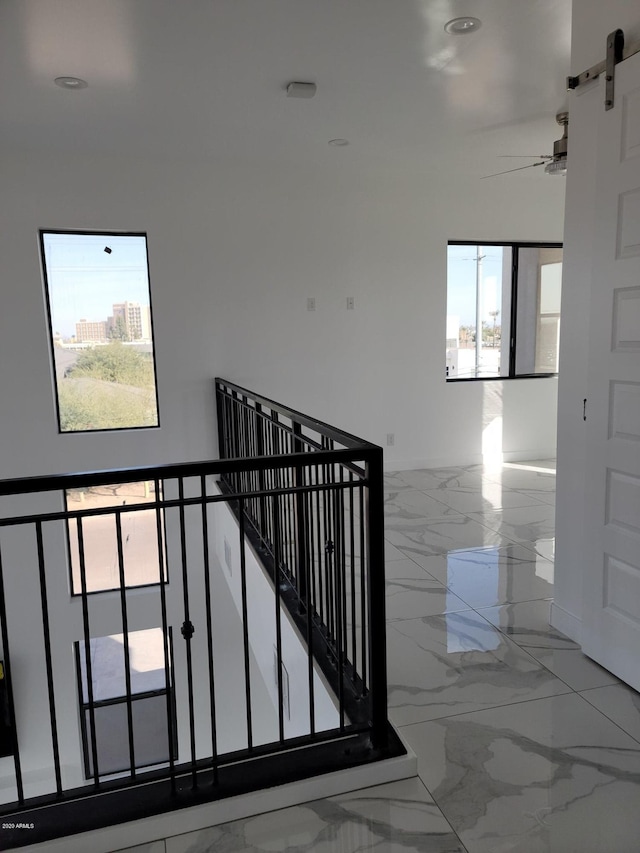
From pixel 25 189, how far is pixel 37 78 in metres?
1.53

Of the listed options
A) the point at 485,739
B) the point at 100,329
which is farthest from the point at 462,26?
the point at 100,329

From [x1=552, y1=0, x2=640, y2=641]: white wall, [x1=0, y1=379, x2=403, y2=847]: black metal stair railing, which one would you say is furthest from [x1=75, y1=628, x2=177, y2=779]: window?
[x1=552, y1=0, x2=640, y2=641]: white wall

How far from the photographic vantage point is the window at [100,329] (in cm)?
500

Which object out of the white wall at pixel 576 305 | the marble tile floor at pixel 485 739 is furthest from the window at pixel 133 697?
the white wall at pixel 576 305

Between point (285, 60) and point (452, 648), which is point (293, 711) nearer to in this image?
point (452, 648)

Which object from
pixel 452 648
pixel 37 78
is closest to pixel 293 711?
pixel 452 648

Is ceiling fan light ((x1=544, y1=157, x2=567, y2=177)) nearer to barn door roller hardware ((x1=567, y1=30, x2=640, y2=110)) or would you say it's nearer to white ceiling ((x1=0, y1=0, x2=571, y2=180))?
white ceiling ((x1=0, y1=0, x2=571, y2=180))

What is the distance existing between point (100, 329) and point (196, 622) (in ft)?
9.09

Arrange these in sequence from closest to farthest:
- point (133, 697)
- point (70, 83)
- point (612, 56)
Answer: point (612, 56) → point (70, 83) → point (133, 697)

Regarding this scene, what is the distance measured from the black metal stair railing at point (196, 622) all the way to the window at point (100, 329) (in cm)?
67

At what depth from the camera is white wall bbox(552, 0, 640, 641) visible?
2.35 m

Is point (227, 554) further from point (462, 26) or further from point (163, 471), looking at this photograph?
point (462, 26)

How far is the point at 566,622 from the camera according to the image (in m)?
2.70

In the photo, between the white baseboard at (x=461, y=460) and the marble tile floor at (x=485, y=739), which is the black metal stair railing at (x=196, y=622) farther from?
the white baseboard at (x=461, y=460)
